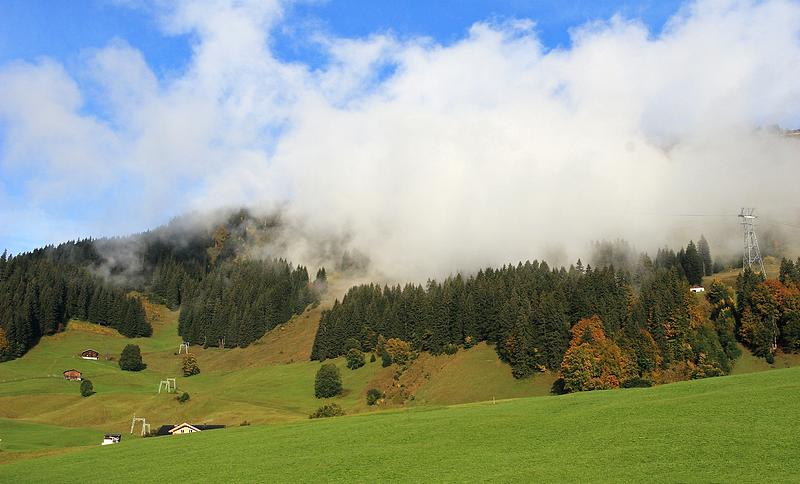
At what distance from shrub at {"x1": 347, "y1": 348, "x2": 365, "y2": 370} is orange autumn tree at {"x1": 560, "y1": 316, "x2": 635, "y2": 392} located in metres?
62.2

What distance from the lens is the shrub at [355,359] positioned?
15500cm

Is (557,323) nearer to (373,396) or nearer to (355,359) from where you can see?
(373,396)

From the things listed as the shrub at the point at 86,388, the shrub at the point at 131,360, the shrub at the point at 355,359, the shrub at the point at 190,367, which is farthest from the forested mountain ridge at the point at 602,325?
the shrub at the point at 131,360

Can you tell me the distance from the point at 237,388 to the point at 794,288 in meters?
129

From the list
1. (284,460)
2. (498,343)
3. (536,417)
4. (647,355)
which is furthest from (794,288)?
(284,460)

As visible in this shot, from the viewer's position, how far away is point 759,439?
3453 cm

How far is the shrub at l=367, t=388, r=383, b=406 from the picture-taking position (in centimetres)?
12350

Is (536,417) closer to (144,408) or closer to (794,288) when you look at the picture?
(794,288)

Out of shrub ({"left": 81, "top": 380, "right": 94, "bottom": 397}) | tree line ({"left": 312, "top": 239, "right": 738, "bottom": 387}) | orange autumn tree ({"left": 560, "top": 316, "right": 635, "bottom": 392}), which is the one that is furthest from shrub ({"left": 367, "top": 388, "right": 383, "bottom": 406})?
shrub ({"left": 81, "top": 380, "right": 94, "bottom": 397})

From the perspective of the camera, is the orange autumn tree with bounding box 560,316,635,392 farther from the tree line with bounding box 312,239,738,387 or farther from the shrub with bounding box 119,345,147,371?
the shrub with bounding box 119,345,147,371

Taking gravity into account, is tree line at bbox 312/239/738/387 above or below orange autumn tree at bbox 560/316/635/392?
above

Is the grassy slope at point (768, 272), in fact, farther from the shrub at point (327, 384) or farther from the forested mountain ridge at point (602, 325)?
the shrub at point (327, 384)

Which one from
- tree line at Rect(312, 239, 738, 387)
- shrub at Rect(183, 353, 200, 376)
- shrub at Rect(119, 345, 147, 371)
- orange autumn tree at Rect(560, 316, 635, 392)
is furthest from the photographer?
shrub at Rect(183, 353, 200, 376)

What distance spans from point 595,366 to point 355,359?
6957cm
